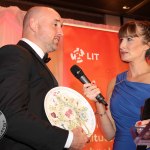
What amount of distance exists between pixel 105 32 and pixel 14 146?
2.34m

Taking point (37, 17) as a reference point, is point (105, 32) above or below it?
above

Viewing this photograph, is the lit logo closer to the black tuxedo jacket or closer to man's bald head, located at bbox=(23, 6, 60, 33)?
man's bald head, located at bbox=(23, 6, 60, 33)

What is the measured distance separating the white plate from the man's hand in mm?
65

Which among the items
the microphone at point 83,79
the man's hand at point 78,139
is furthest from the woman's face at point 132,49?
the man's hand at point 78,139

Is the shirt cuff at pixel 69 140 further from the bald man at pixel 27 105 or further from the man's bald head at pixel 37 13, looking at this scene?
the man's bald head at pixel 37 13

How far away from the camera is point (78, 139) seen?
1.29 metres

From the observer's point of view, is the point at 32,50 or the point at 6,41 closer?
the point at 32,50

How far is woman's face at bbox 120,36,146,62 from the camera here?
2.02m

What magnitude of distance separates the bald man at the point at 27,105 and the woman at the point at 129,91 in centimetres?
62

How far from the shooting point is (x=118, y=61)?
3.38m

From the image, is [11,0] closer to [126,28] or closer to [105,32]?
[105,32]

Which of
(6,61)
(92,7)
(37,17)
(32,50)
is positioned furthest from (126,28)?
(92,7)

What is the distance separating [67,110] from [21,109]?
316 mm

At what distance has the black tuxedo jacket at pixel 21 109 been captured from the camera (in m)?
1.17
